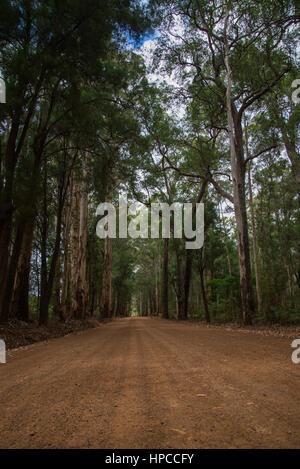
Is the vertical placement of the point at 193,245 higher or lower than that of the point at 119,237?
lower

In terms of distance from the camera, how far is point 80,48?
8609 mm

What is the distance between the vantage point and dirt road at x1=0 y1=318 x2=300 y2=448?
1.66 metres

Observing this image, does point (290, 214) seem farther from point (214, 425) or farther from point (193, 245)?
point (214, 425)

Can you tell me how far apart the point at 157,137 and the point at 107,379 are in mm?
16437

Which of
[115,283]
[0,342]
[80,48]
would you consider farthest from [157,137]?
[115,283]

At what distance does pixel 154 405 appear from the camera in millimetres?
2227
